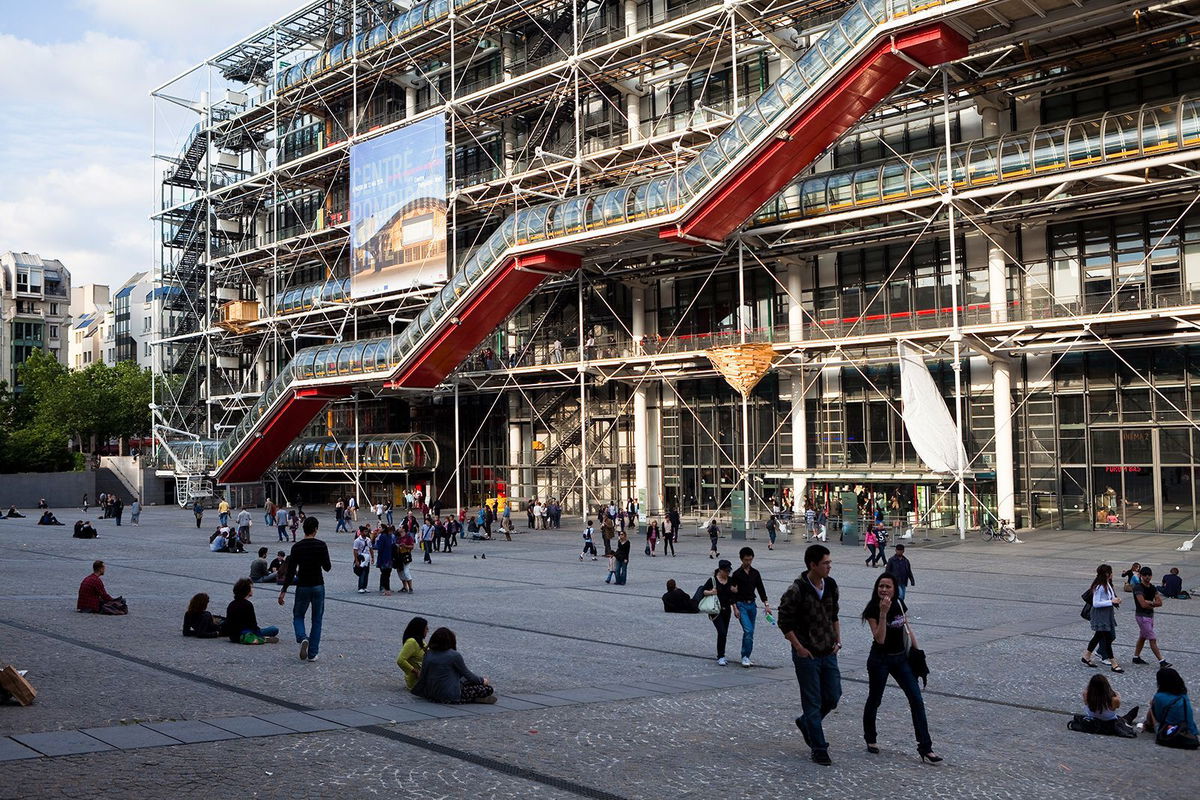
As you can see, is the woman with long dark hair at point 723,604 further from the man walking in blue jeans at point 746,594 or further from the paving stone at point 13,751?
the paving stone at point 13,751

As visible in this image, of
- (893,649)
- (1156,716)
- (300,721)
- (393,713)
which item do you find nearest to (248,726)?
(300,721)

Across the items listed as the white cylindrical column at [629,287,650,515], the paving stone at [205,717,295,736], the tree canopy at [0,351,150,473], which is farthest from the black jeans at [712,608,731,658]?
the tree canopy at [0,351,150,473]

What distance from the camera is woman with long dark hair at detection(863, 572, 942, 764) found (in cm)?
812

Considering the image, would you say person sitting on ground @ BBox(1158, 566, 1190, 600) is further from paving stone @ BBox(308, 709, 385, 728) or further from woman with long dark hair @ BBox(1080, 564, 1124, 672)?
paving stone @ BBox(308, 709, 385, 728)

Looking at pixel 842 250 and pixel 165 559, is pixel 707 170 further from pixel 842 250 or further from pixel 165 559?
pixel 165 559

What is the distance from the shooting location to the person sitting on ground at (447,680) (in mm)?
9992

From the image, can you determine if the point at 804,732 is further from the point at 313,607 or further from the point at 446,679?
the point at 313,607

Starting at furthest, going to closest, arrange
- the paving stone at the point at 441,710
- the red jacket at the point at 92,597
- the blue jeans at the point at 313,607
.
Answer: the red jacket at the point at 92,597
the blue jeans at the point at 313,607
the paving stone at the point at 441,710

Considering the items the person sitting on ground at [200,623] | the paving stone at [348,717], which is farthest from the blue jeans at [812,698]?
the person sitting on ground at [200,623]

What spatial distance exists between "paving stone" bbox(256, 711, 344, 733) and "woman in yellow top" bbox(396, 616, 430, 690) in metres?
1.33

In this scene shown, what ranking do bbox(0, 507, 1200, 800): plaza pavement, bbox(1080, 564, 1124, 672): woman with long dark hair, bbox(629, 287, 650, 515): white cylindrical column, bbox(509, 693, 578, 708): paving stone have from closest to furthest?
1. bbox(0, 507, 1200, 800): plaza pavement
2. bbox(509, 693, 578, 708): paving stone
3. bbox(1080, 564, 1124, 672): woman with long dark hair
4. bbox(629, 287, 650, 515): white cylindrical column

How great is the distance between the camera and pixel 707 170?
32.3m

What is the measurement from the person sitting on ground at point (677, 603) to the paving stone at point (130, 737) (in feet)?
31.4

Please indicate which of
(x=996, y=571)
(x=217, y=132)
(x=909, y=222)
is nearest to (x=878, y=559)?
(x=996, y=571)
